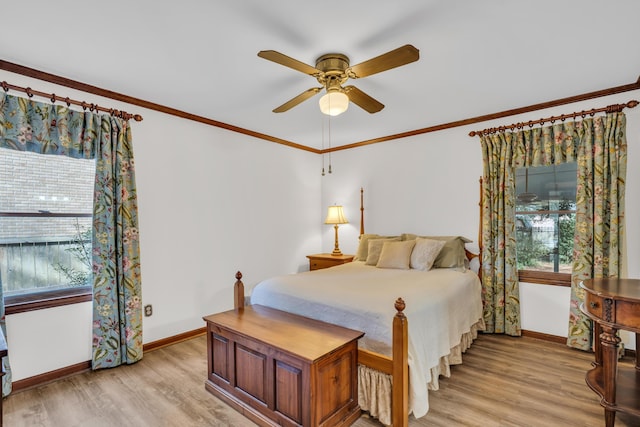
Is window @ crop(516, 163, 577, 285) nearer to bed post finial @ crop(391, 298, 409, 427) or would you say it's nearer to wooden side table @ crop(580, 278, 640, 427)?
wooden side table @ crop(580, 278, 640, 427)

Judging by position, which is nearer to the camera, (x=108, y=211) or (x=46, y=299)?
(x=46, y=299)

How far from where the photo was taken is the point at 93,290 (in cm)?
276

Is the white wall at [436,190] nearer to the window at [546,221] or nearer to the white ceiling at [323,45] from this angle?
the window at [546,221]

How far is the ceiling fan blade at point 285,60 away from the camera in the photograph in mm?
1842

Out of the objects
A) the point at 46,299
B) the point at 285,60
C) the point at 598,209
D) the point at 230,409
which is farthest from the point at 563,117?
the point at 46,299

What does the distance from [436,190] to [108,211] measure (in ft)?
11.7

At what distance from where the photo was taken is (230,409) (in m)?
2.24

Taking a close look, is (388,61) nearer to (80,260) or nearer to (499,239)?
(499,239)

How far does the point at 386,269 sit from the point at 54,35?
3283 mm

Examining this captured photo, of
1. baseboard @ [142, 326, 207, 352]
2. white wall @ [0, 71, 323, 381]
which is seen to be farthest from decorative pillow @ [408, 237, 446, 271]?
baseboard @ [142, 326, 207, 352]

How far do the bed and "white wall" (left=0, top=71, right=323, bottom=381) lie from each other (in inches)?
42.0

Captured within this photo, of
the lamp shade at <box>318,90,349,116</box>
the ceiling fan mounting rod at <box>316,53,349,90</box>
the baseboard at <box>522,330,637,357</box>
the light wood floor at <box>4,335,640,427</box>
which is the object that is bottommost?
the light wood floor at <box>4,335,640,427</box>

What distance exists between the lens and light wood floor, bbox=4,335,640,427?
6.88ft

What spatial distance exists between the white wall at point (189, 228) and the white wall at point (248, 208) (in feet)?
0.04
